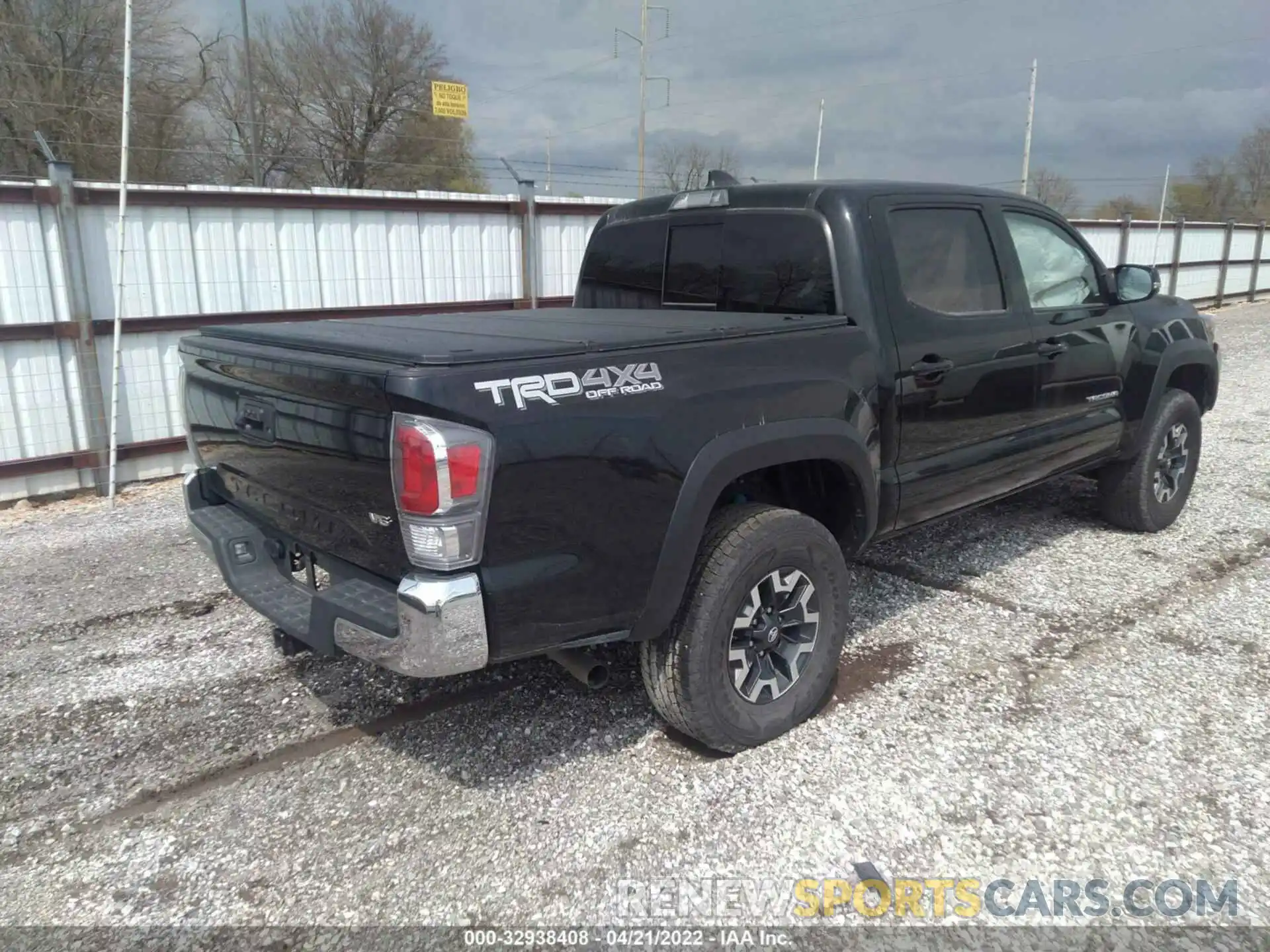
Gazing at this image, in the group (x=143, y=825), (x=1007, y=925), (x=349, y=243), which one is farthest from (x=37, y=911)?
(x=349, y=243)

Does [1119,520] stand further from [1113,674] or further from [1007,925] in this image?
[1007,925]

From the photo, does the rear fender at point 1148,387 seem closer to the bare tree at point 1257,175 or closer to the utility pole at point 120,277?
the utility pole at point 120,277

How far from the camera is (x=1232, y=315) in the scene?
1895 centimetres

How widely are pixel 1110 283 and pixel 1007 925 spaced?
358cm

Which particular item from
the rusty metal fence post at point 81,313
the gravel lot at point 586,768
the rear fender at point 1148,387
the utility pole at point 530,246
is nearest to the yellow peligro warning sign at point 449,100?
the utility pole at point 530,246

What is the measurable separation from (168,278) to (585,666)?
5.78 metres

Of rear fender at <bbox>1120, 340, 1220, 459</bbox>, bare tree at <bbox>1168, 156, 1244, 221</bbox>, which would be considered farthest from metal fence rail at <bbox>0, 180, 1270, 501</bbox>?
bare tree at <bbox>1168, 156, 1244, 221</bbox>

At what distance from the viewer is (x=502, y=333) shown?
2996mm

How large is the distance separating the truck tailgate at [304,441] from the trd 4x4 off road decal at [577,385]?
0.30 meters

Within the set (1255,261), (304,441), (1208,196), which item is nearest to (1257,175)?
(1208,196)

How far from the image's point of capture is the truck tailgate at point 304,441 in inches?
95.1

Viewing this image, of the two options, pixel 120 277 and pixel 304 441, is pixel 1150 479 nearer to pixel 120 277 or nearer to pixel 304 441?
pixel 304 441

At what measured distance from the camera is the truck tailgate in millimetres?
2416

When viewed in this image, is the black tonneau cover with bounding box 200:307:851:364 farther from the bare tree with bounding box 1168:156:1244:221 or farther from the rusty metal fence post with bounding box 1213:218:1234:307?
the bare tree with bounding box 1168:156:1244:221
